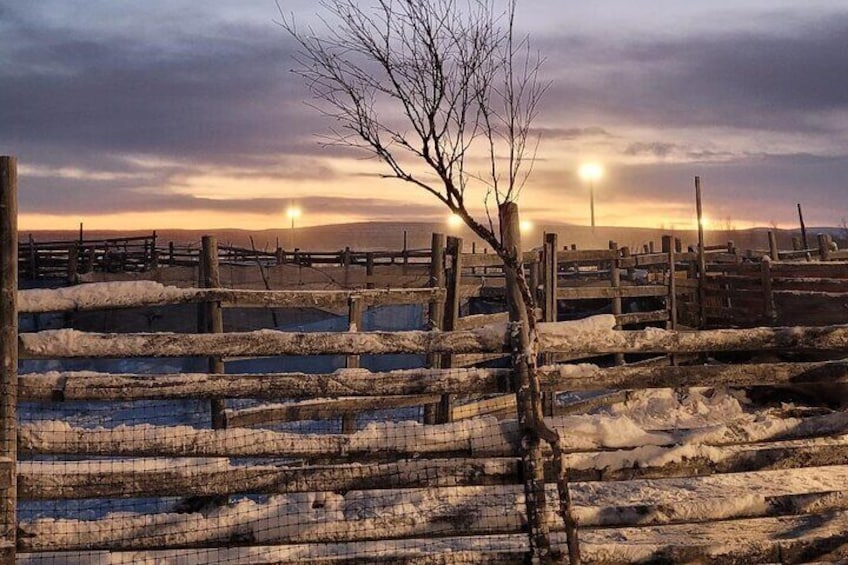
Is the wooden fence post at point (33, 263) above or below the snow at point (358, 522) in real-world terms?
above

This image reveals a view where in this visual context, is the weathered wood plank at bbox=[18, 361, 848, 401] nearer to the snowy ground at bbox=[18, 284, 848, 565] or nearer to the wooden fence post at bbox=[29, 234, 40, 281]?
the snowy ground at bbox=[18, 284, 848, 565]

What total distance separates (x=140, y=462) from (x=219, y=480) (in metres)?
0.61

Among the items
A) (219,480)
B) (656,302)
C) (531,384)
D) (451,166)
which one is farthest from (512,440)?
(656,302)

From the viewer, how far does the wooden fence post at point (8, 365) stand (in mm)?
3951

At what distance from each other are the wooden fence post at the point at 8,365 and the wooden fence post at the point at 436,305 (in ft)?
16.3

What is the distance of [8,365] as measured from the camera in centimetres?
398

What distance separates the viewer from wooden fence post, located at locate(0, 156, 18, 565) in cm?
395

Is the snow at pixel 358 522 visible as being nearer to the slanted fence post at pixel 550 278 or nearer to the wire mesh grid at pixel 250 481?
the wire mesh grid at pixel 250 481

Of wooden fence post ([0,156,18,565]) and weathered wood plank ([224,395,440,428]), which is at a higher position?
wooden fence post ([0,156,18,565])

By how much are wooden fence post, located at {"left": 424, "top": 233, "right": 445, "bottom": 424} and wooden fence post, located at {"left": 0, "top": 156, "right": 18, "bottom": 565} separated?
498 cm

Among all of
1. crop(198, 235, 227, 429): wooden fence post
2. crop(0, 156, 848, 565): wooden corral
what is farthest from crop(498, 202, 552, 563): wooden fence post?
crop(198, 235, 227, 429): wooden fence post

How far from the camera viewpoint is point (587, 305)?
20.5m

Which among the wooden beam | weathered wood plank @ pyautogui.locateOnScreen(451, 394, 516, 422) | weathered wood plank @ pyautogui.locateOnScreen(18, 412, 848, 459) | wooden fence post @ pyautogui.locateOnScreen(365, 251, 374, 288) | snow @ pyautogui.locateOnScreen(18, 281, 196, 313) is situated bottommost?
weathered wood plank @ pyautogui.locateOnScreen(451, 394, 516, 422)

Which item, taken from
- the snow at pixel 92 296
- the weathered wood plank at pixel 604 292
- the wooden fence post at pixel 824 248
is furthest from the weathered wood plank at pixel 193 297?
the wooden fence post at pixel 824 248
